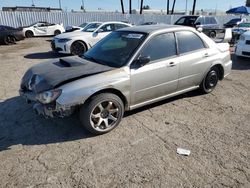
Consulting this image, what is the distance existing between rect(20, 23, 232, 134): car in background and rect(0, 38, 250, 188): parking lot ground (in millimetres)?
357

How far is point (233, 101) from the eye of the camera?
4984mm

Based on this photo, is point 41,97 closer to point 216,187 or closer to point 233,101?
point 216,187

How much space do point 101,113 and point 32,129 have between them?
1251 mm

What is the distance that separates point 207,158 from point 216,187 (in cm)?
53

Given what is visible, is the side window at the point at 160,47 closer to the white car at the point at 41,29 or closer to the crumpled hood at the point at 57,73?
the crumpled hood at the point at 57,73

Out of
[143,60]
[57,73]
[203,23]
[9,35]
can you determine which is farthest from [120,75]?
[203,23]

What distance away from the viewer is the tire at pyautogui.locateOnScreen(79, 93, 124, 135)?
3.46m

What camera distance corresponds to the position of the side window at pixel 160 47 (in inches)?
159

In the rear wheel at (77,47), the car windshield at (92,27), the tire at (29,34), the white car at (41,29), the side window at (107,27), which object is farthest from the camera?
the white car at (41,29)

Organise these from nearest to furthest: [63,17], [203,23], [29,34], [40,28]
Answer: [203,23]
[29,34]
[40,28]
[63,17]

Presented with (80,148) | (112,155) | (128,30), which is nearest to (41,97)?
(80,148)

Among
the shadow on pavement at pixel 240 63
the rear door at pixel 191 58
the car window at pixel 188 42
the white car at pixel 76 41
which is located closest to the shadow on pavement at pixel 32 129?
the rear door at pixel 191 58

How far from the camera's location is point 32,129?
12.8ft

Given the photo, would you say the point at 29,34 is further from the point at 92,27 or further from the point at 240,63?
the point at 240,63
